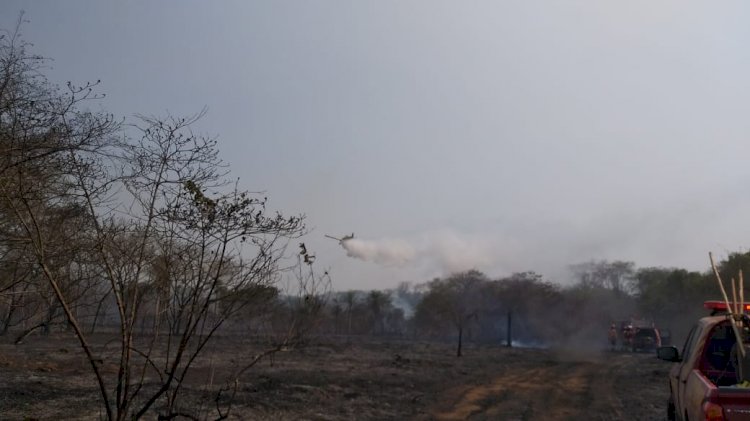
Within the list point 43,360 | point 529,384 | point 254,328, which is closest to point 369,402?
point 529,384

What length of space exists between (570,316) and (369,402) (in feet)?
155

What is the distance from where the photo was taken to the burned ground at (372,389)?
504 inches

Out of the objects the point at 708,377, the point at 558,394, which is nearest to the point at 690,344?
the point at 708,377

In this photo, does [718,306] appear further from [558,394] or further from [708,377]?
[558,394]

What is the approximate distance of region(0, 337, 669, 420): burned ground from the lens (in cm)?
1280

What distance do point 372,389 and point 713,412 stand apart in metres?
12.9

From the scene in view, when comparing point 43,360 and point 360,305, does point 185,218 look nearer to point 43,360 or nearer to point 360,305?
point 43,360

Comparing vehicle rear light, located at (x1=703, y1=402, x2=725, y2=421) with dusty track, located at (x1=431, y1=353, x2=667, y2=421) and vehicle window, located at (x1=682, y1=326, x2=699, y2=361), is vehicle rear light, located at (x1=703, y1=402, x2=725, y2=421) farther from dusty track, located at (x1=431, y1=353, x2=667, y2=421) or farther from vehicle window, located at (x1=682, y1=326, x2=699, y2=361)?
dusty track, located at (x1=431, y1=353, x2=667, y2=421)

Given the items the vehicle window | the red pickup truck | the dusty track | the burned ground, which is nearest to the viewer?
the red pickup truck

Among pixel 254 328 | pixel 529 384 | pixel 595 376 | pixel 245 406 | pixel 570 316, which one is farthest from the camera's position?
pixel 570 316

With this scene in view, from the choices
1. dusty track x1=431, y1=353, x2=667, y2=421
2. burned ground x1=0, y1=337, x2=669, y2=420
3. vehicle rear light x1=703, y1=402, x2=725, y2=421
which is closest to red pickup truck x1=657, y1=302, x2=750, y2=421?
vehicle rear light x1=703, y1=402, x2=725, y2=421

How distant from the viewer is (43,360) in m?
20.4

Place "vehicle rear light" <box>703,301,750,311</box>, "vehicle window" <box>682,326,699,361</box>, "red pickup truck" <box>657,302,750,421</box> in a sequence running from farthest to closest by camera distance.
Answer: "vehicle window" <box>682,326,699,361</box>
"vehicle rear light" <box>703,301,750,311</box>
"red pickup truck" <box>657,302,750,421</box>

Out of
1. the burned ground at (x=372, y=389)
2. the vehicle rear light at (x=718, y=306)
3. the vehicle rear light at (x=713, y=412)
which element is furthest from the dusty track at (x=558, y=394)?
the vehicle rear light at (x=713, y=412)
